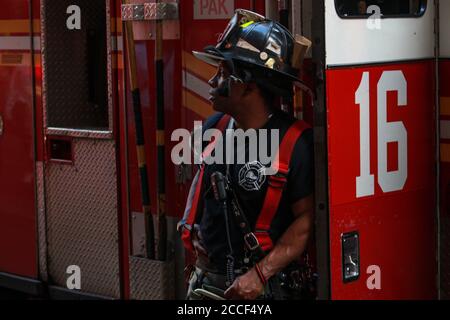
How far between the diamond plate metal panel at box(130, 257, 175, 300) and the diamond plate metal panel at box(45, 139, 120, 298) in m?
0.20

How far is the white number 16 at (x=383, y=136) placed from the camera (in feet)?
12.6

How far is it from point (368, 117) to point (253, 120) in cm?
45

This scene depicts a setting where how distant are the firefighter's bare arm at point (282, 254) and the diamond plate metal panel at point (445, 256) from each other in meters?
0.79

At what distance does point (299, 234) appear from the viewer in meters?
3.71

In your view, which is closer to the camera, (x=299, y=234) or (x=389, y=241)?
(x=299, y=234)

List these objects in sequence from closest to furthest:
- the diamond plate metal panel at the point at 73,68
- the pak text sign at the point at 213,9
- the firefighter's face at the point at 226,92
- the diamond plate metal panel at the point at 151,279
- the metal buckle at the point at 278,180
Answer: the metal buckle at the point at 278,180
the firefighter's face at the point at 226,92
the pak text sign at the point at 213,9
the diamond plate metal panel at the point at 151,279
the diamond plate metal panel at the point at 73,68

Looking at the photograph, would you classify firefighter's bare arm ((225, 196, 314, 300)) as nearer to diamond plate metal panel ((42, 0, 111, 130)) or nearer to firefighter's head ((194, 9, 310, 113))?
firefighter's head ((194, 9, 310, 113))

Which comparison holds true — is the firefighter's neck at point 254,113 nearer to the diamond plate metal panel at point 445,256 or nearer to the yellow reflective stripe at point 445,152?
the yellow reflective stripe at point 445,152

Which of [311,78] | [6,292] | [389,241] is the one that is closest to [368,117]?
[311,78]

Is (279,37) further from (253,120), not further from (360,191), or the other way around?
(360,191)

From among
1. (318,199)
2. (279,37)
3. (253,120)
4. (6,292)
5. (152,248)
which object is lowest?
(6,292)

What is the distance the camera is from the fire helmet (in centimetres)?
371

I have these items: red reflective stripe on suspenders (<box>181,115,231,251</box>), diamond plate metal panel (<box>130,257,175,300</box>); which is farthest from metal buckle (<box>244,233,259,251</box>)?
diamond plate metal panel (<box>130,257,175,300</box>)

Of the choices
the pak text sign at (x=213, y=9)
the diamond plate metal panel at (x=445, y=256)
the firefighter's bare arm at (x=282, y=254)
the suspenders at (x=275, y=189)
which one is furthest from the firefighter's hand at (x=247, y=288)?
the pak text sign at (x=213, y=9)
